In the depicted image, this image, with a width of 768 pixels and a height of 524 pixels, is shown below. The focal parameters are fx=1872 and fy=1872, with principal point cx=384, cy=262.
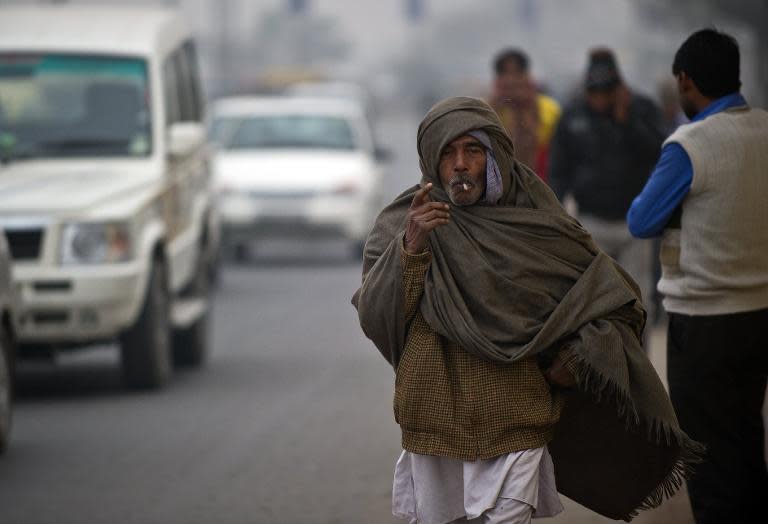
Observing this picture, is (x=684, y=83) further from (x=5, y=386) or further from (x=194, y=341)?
(x=194, y=341)

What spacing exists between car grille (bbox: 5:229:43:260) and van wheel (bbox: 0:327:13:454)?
1450 mm

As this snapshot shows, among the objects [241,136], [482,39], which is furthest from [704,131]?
[482,39]

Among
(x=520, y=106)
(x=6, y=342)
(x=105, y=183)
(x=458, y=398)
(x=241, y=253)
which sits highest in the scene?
(x=458, y=398)

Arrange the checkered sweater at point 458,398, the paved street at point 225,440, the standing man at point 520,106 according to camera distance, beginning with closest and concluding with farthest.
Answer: the checkered sweater at point 458,398 < the paved street at point 225,440 < the standing man at point 520,106

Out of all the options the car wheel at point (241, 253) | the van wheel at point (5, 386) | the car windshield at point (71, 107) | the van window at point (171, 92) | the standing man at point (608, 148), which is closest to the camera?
the van wheel at point (5, 386)

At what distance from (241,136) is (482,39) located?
528 ft

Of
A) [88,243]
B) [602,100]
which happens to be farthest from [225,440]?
[602,100]

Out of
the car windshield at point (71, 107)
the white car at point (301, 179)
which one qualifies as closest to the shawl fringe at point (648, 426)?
the car windshield at point (71, 107)

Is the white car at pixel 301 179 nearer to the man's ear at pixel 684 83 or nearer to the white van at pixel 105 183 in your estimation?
the white van at pixel 105 183

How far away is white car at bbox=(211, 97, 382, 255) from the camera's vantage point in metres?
20.7

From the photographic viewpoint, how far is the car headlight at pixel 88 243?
10.8 m

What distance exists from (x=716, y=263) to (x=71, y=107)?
7.13 metres

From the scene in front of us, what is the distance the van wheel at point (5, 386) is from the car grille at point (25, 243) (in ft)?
4.76

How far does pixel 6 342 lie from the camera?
934 centimetres
